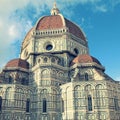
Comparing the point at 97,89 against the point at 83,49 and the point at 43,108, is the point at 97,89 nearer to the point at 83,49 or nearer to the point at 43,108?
the point at 43,108

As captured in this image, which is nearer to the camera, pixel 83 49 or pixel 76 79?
pixel 76 79

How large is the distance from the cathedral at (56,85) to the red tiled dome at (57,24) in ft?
2.81

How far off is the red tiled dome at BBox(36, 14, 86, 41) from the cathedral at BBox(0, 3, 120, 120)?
2.81ft

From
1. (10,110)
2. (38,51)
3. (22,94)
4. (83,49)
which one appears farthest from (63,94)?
(83,49)

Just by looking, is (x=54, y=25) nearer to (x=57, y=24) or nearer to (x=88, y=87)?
(x=57, y=24)

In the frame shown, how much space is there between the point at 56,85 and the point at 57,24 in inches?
641

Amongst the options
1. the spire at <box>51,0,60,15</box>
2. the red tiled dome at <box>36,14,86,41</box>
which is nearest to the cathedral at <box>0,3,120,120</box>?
the red tiled dome at <box>36,14,86,41</box>

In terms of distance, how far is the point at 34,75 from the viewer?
37.7m

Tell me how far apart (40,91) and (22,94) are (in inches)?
130

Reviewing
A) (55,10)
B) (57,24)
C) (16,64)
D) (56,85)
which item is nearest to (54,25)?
(57,24)

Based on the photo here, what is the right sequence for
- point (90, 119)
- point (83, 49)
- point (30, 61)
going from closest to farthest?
point (90, 119) < point (30, 61) < point (83, 49)

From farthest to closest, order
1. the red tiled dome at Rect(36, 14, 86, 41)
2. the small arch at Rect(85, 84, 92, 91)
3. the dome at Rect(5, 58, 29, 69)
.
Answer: the red tiled dome at Rect(36, 14, 86, 41) → the dome at Rect(5, 58, 29, 69) → the small arch at Rect(85, 84, 92, 91)

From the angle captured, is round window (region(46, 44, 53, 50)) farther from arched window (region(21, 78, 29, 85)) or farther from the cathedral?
arched window (region(21, 78, 29, 85))

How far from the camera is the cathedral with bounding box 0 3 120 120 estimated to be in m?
31.7
